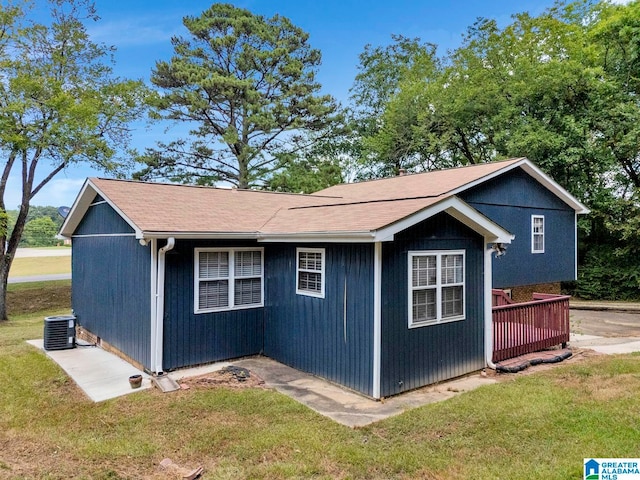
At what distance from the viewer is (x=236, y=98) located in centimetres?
2325

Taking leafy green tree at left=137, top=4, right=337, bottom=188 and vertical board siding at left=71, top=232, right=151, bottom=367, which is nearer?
vertical board siding at left=71, top=232, right=151, bottom=367

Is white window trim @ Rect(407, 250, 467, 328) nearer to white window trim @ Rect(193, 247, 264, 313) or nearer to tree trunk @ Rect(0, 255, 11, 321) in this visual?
white window trim @ Rect(193, 247, 264, 313)

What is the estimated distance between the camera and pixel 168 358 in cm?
744

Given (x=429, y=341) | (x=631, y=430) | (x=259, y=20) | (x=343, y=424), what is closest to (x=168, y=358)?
(x=343, y=424)

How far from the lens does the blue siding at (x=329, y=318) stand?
6.31m

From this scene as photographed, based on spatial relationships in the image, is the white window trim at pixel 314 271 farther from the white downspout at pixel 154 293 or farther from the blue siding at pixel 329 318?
the white downspout at pixel 154 293

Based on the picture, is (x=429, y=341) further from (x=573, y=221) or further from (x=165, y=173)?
(x=165, y=173)

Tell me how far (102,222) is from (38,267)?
29.6 meters

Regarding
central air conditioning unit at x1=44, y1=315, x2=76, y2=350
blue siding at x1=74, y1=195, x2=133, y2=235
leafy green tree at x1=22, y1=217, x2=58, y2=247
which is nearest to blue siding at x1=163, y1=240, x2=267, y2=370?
blue siding at x1=74, y1=195, x2=133, y2=235

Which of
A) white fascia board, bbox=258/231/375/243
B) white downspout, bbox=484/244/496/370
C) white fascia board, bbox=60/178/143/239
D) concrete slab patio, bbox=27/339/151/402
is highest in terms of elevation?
white fascia board, bbox=60/178/143/239

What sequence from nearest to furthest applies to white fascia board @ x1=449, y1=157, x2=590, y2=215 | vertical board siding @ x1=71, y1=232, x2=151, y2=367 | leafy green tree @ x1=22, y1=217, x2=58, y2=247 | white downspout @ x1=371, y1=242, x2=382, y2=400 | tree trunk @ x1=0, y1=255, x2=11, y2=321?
white downspout @ x1=371, y1=242, x2=382, y2=400
vertical board siding @ x1=71, y1=232, x2=151, y2=367
white fascia board @ x1=449, y1=157, x2=590, y2=215
tree trunk @ x1=0, y1=255, x2=11, y2=321
leafy green tree @ x1=22, y1=217, x2=58, y2=247

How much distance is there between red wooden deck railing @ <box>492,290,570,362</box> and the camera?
7984mm

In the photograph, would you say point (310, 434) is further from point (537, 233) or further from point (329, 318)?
point (537, 233)

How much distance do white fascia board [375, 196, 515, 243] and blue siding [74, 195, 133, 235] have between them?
517cm
